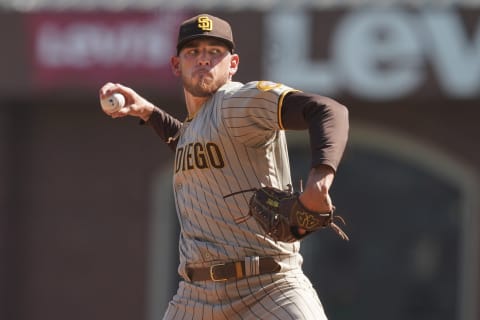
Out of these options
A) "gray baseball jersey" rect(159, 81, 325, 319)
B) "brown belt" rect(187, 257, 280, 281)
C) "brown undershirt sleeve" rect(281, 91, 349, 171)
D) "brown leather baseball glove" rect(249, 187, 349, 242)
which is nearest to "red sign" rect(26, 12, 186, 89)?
"gray baseball jersey" rect(159, 81, 325, 319)

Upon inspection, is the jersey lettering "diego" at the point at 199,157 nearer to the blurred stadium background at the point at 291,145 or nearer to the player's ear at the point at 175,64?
the player's ear at the point at 175,64

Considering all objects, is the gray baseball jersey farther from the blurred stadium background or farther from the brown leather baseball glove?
the blurred stadium background

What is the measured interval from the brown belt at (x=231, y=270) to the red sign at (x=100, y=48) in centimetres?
678

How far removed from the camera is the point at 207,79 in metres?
4.55

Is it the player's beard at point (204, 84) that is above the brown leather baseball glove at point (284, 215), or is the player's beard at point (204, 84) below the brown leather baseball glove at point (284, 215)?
above

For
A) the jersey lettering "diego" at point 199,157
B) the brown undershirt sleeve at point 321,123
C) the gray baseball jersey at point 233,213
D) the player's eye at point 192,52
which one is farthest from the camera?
the player's eye at point 192,52

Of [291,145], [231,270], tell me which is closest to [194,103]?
[231,270]

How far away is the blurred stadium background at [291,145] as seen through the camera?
35.5 feet

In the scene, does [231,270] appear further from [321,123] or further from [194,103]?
[321,123]

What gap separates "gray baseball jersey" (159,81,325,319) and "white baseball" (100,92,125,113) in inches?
16.5

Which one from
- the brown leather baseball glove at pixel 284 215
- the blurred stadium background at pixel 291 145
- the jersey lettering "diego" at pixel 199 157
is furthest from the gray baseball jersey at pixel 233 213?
the blurred stadium background at pixel 291 145

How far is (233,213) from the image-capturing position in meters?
4.46

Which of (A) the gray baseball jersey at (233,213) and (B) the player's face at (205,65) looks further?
(B) the player's face at (205,65)

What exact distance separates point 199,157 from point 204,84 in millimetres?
300
